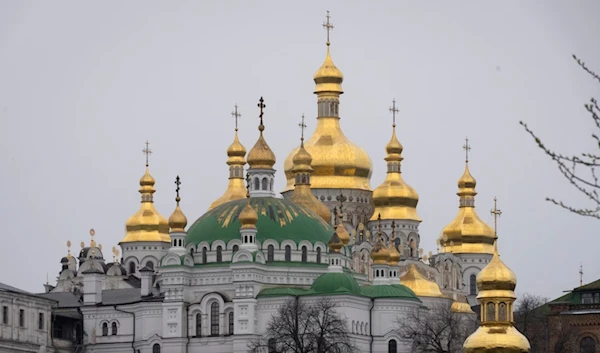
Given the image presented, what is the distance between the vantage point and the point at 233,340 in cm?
6950

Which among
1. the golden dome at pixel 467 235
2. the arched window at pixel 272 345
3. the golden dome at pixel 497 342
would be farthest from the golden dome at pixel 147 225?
the golden dome at pixel 497 342

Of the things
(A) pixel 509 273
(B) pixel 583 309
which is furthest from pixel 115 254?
(A) pixel 509 273

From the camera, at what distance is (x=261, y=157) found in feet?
243

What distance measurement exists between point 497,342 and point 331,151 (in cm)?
4612

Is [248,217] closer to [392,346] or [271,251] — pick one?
[271,251]

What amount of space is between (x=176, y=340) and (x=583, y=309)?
47.1 feet

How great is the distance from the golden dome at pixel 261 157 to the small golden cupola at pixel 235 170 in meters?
9.91

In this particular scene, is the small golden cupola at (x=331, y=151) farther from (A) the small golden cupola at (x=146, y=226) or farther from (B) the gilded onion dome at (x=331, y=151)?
(A) the small golden cupola at (x=146, y=226)

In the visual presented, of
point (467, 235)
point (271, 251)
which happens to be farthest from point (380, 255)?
point (467, 235)

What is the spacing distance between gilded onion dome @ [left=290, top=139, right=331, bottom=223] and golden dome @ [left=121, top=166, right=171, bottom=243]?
849cm

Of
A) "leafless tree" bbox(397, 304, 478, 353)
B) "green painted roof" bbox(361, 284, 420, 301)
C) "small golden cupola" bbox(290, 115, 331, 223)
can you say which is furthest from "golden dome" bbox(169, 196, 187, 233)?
"leafless tree" bbox(397, 304, 478, 353)

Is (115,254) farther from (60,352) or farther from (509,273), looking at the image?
(509,273)

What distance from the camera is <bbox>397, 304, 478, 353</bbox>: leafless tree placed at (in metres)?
64.5

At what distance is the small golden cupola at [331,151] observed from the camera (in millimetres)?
84812
